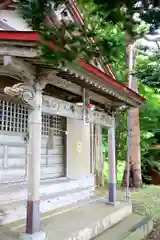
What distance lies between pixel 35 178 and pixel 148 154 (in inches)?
450

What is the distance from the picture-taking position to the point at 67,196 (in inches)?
257

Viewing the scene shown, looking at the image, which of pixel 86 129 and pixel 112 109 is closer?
pixel 112 109

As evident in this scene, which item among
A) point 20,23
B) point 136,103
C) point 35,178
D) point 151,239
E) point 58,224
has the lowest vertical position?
point 151,239

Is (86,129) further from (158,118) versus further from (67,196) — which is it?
(158,118)

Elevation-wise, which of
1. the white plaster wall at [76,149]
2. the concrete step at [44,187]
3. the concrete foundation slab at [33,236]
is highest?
the white plaster wall at [76,149]

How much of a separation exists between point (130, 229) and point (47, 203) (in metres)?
1.72

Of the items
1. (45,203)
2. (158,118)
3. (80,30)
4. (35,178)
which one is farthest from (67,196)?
(158,118)

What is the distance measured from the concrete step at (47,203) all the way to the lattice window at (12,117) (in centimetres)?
156

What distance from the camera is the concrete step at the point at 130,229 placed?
521cm

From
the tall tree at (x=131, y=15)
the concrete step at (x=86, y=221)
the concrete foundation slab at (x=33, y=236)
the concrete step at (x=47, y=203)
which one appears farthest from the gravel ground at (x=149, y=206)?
the tall tree at (x=131, y=15)

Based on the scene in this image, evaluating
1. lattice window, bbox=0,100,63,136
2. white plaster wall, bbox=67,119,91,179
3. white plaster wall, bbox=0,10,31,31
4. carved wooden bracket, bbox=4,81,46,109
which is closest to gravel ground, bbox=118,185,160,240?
white plaster wall, bbox=67,119,91,179

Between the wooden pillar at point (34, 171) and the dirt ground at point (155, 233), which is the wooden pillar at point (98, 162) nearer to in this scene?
the dirt ground at point (155, 233)

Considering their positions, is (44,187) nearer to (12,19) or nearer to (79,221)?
(79,221)

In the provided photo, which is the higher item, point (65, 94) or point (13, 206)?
point (65, 94)
